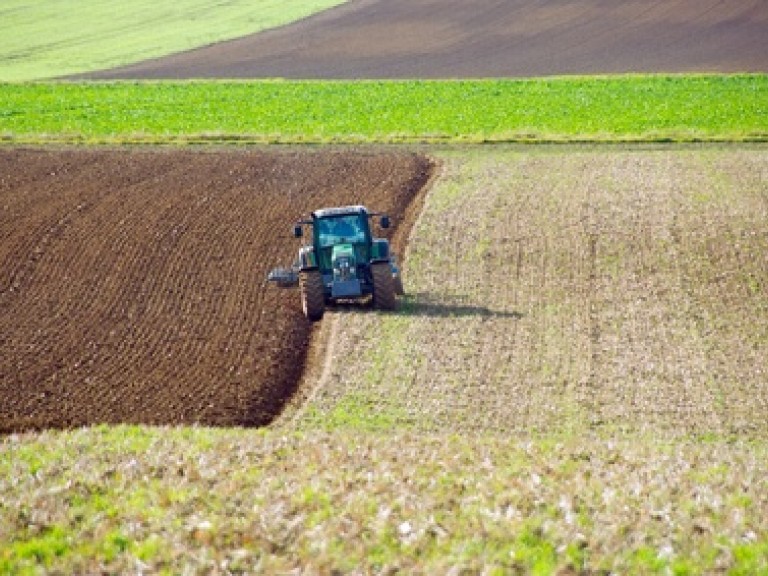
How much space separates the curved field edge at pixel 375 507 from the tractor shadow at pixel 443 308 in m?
9.14

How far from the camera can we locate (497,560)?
13.4 meters

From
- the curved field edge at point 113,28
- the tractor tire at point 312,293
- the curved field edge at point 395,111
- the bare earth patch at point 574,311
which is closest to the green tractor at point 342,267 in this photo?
the tractor tire at point 312,293

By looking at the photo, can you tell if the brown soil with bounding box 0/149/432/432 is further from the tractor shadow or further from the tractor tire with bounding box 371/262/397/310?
the tractor shadow

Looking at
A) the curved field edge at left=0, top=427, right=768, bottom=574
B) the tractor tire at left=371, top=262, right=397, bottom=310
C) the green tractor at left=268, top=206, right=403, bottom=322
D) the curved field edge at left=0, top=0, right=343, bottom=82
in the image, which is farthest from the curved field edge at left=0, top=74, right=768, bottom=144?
the curved field edge at left=0, top=427, right=768, bottom=574

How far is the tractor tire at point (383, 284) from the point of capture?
2831cm

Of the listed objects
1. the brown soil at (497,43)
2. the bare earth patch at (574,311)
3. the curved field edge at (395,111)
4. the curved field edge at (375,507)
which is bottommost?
the brown soil at (497,43)

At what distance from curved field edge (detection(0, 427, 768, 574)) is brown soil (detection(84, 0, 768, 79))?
159 ft

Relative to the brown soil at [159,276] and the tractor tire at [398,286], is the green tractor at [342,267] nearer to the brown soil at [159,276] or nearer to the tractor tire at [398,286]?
the tractor tire at [398,286]

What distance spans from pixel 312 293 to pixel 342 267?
88 centimetres

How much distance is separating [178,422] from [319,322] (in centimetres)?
681

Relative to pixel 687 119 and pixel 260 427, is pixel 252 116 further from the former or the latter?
pixel 260 427

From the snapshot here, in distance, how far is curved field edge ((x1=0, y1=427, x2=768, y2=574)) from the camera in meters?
13.5

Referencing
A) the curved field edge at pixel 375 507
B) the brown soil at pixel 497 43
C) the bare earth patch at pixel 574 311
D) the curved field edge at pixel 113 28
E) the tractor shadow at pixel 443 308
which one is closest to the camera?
the curved field edge at pixel 375 507

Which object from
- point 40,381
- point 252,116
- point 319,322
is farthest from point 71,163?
point 40,381
